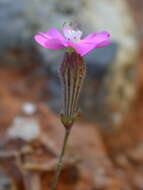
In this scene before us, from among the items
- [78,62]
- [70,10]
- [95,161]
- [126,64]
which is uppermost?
[78,62]

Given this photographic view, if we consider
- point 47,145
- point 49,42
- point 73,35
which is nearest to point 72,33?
point 73,35

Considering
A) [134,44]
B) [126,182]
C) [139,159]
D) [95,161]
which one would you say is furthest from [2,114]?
[134,44]

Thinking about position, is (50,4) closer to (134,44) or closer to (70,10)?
(70,10)

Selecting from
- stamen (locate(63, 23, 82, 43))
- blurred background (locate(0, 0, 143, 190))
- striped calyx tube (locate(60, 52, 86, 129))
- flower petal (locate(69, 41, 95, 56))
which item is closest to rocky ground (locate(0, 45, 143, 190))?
blurred background (locate(0, 0, 143, 190))

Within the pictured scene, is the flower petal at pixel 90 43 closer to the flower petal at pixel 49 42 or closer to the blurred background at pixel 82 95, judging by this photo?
the flower petal at pixel 49 42

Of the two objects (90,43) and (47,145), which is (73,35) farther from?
(47,145)

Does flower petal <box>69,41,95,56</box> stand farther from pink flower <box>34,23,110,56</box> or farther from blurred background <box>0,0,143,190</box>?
blurred background <box>0,0,143,190</box>

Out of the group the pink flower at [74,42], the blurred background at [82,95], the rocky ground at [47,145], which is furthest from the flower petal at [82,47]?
the blurred background at [82,95]
